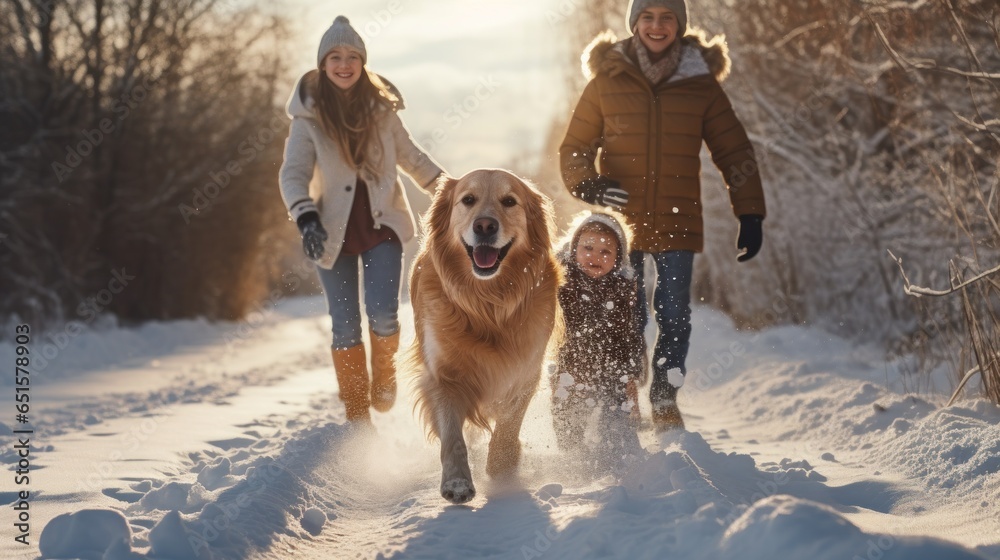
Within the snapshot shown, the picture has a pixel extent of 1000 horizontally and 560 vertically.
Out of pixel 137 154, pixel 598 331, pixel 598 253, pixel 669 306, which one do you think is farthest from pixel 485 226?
pixel 137 154

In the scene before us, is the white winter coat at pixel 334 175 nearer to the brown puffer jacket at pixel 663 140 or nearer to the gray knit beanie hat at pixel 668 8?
the brown puffer jacket at pixel 663 140

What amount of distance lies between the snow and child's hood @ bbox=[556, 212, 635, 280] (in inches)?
32.7

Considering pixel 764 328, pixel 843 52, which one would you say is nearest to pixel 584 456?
pixel 843 52

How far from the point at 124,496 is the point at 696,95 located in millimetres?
3371

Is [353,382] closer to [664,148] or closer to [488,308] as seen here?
[488,308]

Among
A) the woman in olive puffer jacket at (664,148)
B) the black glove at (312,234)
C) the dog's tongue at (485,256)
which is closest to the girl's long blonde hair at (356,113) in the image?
the black glove at (312,234)

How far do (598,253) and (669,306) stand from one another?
623 mm

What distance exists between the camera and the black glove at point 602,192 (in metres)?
4.53

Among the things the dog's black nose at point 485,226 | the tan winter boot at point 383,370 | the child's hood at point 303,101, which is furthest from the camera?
the tan winter boot at point 383,370

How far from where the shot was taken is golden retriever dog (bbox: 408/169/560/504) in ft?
12.8

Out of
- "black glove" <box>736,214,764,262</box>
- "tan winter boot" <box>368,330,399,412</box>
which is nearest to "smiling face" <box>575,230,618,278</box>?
"black glove" <box>736,214,764,262</box>

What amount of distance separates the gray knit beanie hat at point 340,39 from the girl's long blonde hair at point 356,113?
12 centimetres

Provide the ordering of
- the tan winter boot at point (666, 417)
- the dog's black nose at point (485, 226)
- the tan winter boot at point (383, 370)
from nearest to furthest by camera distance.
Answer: the dog's black nose at point (485, 226) < the tan winter boot at point (666, 417) < the tan winter boot at point (383, 370)

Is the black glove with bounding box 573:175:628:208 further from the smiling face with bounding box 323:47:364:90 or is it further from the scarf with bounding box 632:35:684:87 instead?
the smiling face with bounding box 323:47:364:90
